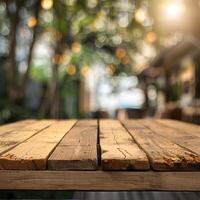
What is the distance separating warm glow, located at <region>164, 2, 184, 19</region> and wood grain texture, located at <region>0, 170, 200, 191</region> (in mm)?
4964

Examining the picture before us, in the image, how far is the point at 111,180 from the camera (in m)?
1.63

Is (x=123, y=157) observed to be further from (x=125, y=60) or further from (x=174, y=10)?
(x=125, y=60)

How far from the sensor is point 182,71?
45.8ft

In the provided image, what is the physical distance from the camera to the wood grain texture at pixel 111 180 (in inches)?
63.9

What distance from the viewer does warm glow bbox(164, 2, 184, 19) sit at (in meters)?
6.45

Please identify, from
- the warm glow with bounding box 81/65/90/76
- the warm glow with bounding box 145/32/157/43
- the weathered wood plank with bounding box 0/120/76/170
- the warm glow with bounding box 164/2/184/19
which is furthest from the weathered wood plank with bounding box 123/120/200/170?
the warm glow with bounding box 81/65/90/76

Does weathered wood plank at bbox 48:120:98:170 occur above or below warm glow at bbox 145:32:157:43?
below

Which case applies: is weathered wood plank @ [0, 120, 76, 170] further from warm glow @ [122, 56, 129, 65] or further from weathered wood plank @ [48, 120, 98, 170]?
warm glow @ [122, 56, 129, 65]

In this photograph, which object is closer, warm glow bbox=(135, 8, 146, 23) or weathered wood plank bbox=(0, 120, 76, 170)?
weathered wood plank bbox=(0, 120, 76, 170)

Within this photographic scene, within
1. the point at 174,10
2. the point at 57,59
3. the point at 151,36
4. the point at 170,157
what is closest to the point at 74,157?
the point at 170,157

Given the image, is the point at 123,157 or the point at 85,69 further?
the point at 85,69

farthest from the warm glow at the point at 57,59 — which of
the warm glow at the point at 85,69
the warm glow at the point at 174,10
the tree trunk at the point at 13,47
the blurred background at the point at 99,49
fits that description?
the warm glow at the point at 85,69

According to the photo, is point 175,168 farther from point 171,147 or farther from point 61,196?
point 61,196

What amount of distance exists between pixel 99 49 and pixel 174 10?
17.6ft
